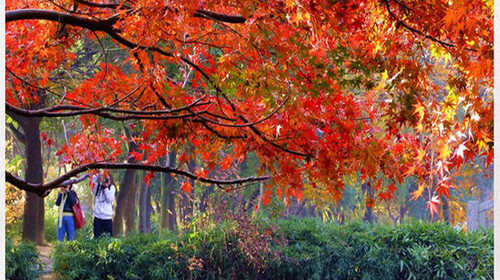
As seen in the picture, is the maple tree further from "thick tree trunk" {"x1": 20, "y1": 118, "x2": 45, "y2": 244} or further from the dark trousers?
"thick tree trunk" {"x1": 20, "y1": 118, "x2": 45, "y2": 244}

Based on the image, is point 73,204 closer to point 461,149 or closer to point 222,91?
point 222,91

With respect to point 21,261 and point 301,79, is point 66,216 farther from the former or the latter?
point 301,79

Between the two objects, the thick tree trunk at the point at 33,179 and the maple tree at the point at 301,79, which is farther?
the thick tree trunk at the point at 33,179

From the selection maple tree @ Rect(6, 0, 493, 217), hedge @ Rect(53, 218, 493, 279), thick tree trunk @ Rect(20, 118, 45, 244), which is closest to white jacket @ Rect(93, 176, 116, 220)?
thick tree trunk @ Rect(20, 118, 45, 244)

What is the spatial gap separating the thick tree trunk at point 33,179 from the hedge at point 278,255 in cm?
491

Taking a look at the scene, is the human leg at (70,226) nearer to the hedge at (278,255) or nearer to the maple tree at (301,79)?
the hedge at (278,255)

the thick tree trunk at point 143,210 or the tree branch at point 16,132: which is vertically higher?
the tree branch at point 16,132

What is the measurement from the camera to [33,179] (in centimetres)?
1412

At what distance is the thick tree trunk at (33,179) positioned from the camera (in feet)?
46.0

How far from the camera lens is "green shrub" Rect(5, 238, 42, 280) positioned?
28.1 ft

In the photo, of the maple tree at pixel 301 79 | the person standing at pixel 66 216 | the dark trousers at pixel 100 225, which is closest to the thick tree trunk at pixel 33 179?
the person standing at pixel 66 216

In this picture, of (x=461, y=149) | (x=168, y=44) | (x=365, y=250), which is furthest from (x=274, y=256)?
(x=461, y=149)

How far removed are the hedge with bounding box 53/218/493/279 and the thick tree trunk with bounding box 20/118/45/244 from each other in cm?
491

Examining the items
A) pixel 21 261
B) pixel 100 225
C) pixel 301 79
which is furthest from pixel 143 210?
pixel 301 79
